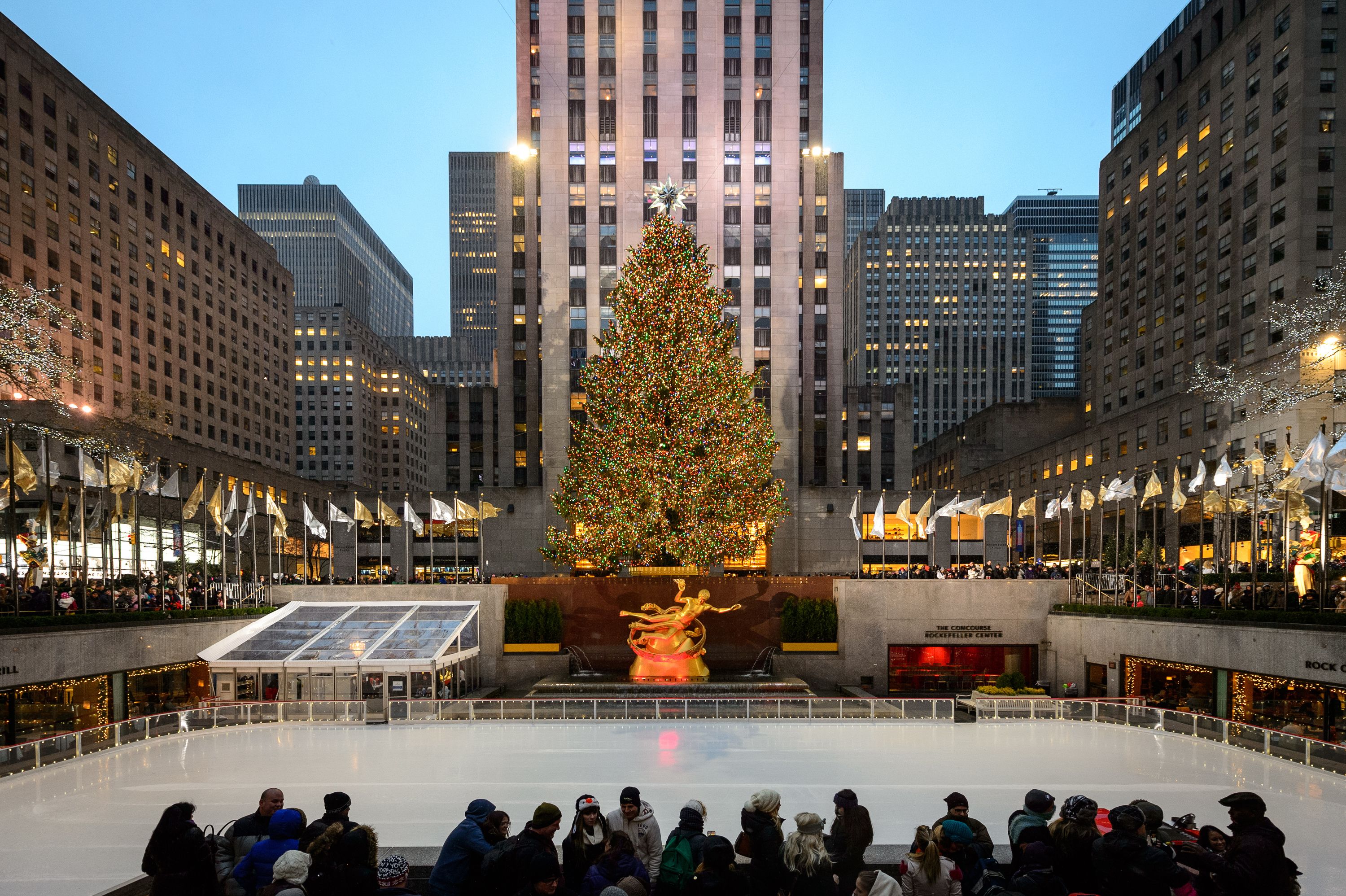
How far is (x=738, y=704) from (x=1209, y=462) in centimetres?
4237

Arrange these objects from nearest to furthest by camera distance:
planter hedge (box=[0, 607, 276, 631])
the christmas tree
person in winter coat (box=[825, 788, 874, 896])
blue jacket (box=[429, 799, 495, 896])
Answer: blue jacket (box=[429, 799, 495, 896]) < person in winter coat (box=[825, 788, 874, 896]) < planter hedge (box=[0, 607, 276, 631]) < the christmas tree

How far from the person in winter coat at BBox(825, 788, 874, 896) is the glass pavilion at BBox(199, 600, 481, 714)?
50.4 feet

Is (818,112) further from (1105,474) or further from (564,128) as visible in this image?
(1105,474)

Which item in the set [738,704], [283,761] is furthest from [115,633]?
[738,704]

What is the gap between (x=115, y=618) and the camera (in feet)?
72.4

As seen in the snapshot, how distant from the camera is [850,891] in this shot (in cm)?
748

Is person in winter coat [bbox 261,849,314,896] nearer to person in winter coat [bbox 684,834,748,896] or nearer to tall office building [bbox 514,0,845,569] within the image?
person in winter coat [bbox 684,834,748,896]

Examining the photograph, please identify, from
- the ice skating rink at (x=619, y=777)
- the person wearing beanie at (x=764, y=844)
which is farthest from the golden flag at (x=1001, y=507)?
the person wearing beanie at (x=764, y=844)

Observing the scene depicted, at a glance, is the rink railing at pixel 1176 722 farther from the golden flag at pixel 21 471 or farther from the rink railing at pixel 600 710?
the golden flag at pixel 21 471

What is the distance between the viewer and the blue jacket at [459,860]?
645 cm

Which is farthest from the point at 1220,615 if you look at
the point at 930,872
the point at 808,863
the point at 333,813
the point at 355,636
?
the point at 355,636

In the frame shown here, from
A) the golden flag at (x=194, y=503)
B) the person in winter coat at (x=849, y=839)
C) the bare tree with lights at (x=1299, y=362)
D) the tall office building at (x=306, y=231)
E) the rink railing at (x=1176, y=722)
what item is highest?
the tall office building at (x=306, y=231)

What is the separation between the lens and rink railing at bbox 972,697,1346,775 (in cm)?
1459

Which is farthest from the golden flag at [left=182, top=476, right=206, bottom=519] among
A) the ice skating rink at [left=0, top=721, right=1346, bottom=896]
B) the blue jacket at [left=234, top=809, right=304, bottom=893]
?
the blue jacket at [left=234, top=809, right=304, bottom=893]
